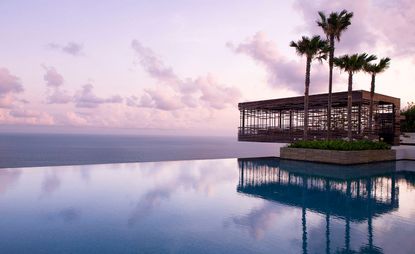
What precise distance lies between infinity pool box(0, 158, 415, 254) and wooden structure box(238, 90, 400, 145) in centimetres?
1493

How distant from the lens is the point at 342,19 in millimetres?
24219

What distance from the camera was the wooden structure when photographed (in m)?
30.5

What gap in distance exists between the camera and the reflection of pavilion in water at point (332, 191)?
9070 mm

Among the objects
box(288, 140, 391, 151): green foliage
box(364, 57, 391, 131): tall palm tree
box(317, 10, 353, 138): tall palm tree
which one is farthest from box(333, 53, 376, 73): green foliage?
box(288, 140, 391, 151): green foliage

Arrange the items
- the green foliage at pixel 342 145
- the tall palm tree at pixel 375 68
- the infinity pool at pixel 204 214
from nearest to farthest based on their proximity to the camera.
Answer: the infinity pool at pixel 204 214, the green foliage at pixel 342 145, the tall palm tree at pixel 375 68

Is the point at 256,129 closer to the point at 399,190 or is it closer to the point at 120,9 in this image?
the point at 120,9

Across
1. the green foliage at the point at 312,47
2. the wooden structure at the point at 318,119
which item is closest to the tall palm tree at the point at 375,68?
the wooden structure at the point at 318,119

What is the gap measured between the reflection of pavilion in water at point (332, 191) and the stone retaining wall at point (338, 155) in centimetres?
117

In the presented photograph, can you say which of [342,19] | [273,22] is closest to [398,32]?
[342,19]

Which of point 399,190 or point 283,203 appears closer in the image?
point 283,203

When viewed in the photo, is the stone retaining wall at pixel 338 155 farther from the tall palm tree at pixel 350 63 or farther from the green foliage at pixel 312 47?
the green foliage at pixel 312 47

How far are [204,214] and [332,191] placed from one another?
6588 millimetres

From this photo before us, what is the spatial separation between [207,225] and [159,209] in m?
2.20

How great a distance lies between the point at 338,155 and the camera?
70.6 ft
